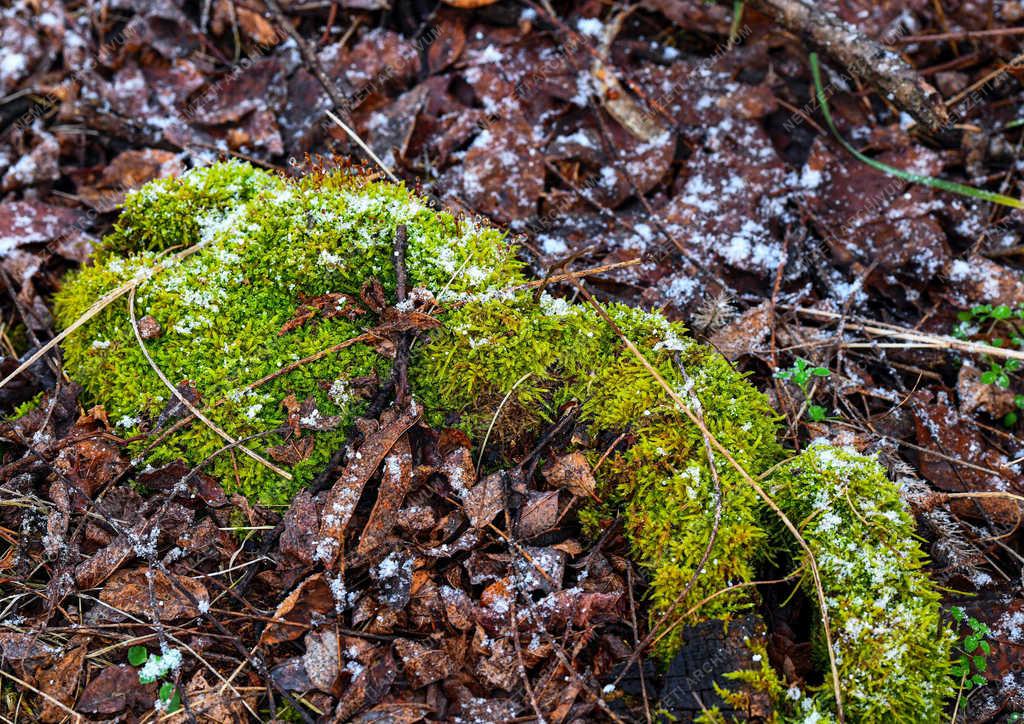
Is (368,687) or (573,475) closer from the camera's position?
(368,687)

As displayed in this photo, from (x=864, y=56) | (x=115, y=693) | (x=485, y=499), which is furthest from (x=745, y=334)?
(x=115, y=693)

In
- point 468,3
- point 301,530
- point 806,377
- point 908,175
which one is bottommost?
point 301,530

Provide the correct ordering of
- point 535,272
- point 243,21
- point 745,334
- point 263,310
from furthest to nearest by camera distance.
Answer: point 243,21 → point 535,272 → point 745,334 → point 263,310

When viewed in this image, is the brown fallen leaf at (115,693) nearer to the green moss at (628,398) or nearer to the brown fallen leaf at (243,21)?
the green moss at (628,398)

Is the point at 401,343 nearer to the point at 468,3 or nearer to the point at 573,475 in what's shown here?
the point at 573,475

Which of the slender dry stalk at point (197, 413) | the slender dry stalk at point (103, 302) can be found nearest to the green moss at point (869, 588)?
the slender dry stalk at point (197, 413)

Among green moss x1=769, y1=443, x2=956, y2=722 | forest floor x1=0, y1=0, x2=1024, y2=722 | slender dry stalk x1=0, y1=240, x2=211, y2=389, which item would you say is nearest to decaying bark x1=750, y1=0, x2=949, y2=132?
Answer: forest floor x1=0, y1=0, x2=1024, y2=722
